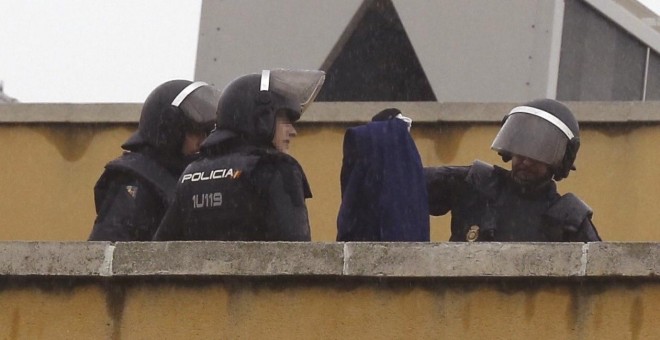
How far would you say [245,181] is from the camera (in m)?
7.64

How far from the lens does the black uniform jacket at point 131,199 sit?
27.2 feet

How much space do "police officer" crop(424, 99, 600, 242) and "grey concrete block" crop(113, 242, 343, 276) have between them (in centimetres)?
168

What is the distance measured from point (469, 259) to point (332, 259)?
1.54ft

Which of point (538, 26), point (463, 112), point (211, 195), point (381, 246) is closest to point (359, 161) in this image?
point (211, 195)

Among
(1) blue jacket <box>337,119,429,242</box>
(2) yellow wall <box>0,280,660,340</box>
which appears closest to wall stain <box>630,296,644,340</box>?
(2) yellow wall <box>0,280,660,340</box>

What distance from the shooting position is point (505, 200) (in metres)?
8.66

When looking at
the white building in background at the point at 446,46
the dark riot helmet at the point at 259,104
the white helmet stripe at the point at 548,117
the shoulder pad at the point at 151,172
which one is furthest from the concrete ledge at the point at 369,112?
the dark riot helmet at the point at 259,104

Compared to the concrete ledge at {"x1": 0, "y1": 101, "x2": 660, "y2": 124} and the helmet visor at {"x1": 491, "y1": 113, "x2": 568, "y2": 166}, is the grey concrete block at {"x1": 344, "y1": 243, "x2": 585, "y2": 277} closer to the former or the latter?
the helmet visor at {"x1": 491, "y1": 113, "x2": 568, "y2": 166}

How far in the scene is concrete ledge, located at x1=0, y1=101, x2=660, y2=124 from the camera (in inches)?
469

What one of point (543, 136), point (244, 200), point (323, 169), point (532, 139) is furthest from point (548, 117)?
point (323, 169)

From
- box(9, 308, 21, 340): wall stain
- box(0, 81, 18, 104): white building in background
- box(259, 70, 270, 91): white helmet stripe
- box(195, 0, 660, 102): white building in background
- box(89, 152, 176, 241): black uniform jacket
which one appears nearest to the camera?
box(9, 308, 21, 340): wall stain

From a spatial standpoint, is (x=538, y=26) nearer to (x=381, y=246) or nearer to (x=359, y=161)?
(x=359, y=161)

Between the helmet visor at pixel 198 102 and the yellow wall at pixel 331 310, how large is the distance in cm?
174

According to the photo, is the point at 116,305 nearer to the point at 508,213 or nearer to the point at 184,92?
the point at 184,92
